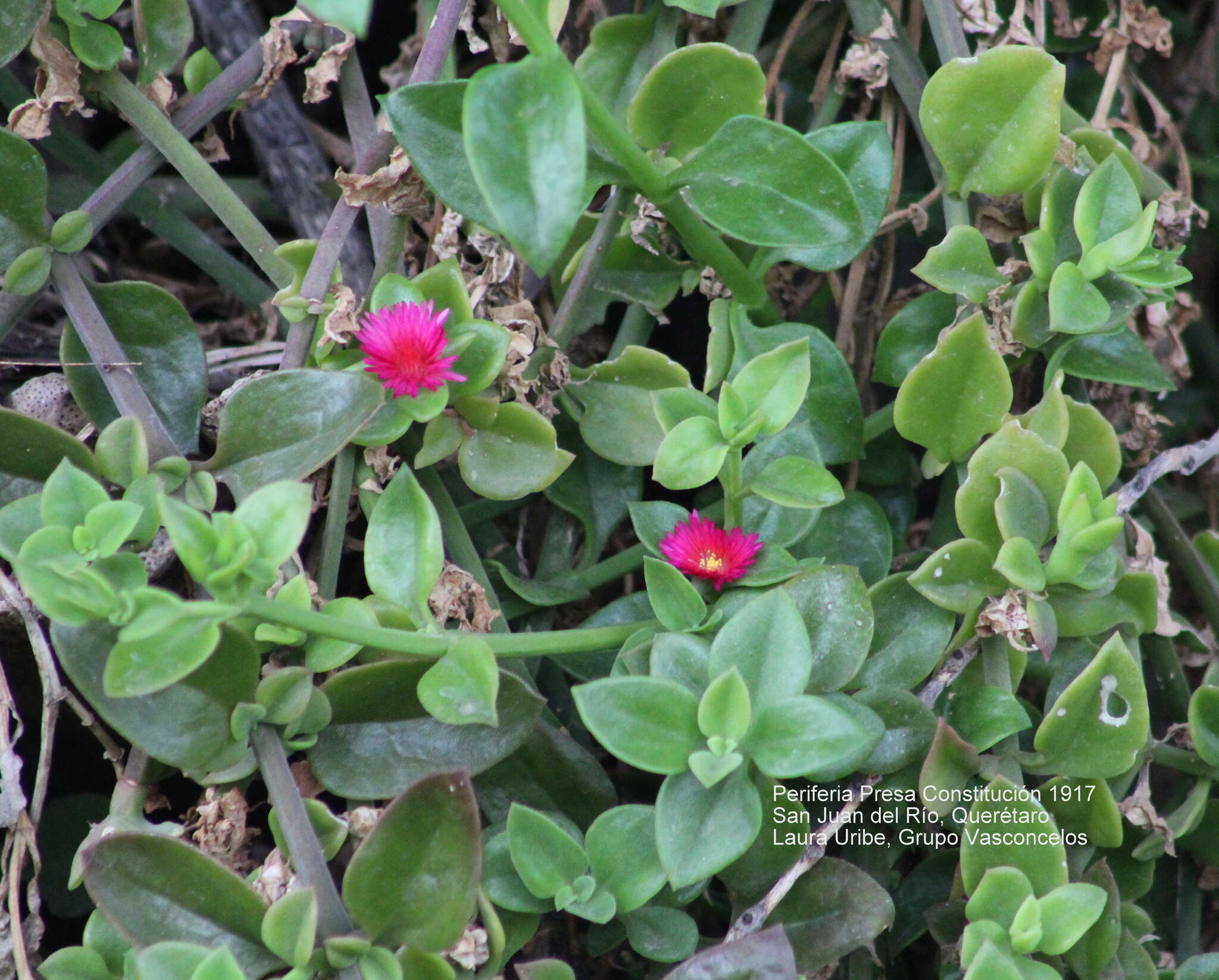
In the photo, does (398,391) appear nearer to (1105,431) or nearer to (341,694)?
(341,694)

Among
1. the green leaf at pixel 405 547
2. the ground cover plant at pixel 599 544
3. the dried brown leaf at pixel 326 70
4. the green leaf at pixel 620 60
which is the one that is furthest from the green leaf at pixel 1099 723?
the dried brown leaf at pixel 326 70

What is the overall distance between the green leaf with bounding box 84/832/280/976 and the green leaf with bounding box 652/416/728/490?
302 mm

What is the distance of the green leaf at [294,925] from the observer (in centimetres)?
48

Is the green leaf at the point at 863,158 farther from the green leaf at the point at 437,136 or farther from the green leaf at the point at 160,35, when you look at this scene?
the green leaf at the point at 160,35

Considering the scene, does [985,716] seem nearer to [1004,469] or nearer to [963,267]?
[1004,469]

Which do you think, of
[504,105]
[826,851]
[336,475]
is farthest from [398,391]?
[826,851]

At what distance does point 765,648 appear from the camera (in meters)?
0.56

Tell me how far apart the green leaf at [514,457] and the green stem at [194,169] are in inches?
6.4

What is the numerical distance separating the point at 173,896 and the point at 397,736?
0.13 m

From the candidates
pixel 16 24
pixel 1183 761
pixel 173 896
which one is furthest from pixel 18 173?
pixel 1183 761

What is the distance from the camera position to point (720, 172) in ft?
1.95

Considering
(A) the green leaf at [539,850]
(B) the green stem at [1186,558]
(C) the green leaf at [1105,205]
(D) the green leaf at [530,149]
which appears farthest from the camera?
(B) the green stem at [1186,558]

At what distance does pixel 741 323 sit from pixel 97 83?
1.43ft

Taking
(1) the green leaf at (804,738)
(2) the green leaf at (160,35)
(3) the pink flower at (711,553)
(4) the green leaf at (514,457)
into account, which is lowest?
(1) the green leaf at (804,738)
